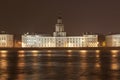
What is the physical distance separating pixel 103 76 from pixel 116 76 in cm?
60

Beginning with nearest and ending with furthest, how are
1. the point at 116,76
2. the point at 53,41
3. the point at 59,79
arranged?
the point at 59,79, the point at 116,76, the point at 53,41

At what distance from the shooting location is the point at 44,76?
22.6 metres

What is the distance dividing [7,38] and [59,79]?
175 metres

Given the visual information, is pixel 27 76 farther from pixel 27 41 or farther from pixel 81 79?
pixel 27 41

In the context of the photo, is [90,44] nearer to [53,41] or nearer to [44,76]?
[53,41]

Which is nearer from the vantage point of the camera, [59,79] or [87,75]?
[59,79]

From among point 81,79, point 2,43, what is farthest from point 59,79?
point 2,43

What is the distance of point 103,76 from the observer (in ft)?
74.1

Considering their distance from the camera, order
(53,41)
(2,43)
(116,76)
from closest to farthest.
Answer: (116,76), (2,43), (53,41)

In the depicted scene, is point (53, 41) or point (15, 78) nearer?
point (15, 78)

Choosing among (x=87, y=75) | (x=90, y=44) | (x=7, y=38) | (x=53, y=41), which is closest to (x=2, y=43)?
(x=7, y=38)

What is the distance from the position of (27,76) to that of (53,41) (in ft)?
579

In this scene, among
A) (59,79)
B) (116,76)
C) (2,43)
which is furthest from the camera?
(2,43)

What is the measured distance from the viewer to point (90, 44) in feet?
648
